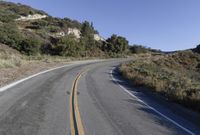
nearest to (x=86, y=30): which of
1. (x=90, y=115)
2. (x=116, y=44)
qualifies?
(x=116, y=44)

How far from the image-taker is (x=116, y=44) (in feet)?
264

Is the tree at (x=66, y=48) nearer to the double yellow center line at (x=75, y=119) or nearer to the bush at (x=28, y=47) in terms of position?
the bush at (x=28, y=47)

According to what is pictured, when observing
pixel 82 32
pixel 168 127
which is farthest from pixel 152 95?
pixel 82 32

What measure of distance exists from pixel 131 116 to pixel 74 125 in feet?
9.15

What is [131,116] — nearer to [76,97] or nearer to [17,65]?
[76,97]

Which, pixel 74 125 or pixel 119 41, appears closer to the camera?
pixel 74 125

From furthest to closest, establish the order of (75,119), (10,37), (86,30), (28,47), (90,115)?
1. (86,30)
2. (10,37)
3. (28,47)
4. (90,115)
5. (75,119)

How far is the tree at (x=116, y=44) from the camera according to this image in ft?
260

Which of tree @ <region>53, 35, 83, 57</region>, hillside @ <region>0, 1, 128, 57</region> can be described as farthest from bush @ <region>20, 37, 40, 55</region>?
tree @ <region>53, 35, 83, 57</region>

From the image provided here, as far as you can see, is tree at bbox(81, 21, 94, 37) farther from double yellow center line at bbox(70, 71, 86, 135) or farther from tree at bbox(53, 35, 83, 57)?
double yellow center line at bbox(70, 71, 86, 135)

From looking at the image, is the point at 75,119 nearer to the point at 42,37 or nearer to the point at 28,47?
the point at 28,47

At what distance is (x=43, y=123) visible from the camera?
8.76 m

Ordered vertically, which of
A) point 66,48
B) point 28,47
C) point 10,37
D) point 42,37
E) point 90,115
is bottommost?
point 90,115

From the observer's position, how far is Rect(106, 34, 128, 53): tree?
79.3 m
